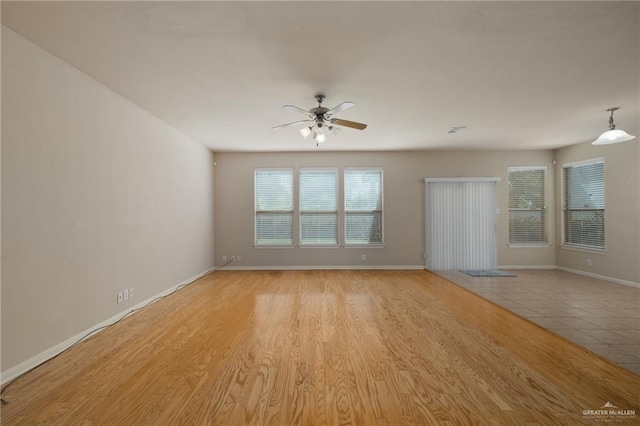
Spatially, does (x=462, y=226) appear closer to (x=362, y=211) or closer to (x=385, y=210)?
(x=385, y=210)

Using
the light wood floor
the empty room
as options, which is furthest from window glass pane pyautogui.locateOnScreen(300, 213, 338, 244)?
the light wood floor

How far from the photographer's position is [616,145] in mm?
5070

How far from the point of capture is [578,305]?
12.5 ft

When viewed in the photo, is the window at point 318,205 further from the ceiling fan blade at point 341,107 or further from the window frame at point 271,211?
the ceiling fan blade at point 341,107

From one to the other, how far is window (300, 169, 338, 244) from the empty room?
1.05 m

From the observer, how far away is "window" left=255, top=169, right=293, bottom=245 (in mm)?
6473

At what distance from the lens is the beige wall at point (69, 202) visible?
219 cm

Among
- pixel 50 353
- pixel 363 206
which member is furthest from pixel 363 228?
pixel 50 353

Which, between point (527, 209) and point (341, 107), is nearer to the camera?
point (341, 107)

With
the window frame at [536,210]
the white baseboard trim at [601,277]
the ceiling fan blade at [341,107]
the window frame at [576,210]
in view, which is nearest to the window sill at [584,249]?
the window frame at [576,210]

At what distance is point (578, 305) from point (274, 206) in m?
5.44

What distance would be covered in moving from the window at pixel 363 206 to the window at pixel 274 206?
1.33 metres

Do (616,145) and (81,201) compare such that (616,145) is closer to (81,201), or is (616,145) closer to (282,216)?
(282,216)

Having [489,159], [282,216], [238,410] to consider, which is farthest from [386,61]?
[489,159]
